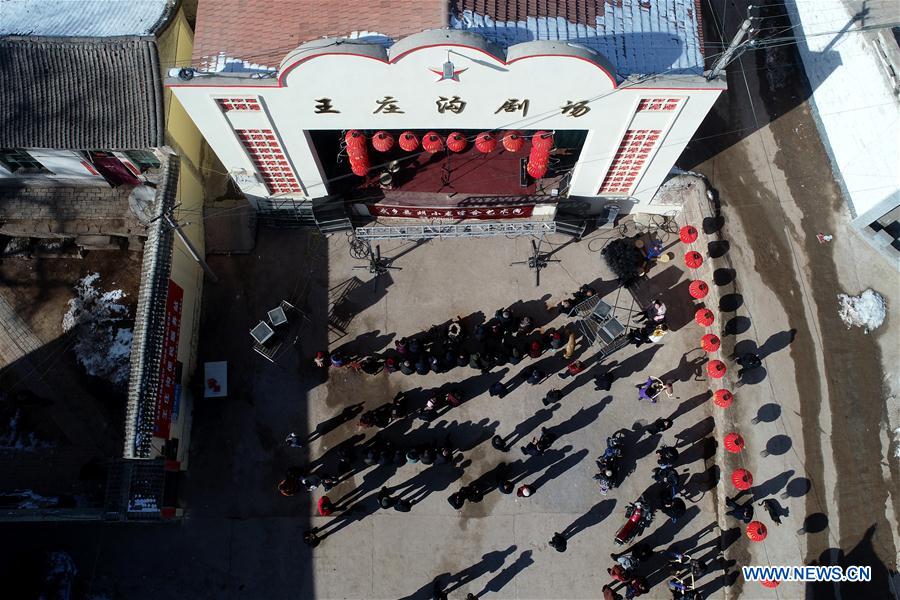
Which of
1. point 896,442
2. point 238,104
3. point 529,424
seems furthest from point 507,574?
point 238,104

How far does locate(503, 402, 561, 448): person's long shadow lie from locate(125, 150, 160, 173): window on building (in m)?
19.3

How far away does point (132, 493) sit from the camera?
19766 mm

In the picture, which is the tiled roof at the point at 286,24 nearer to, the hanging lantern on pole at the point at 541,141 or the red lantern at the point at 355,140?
the red lantern at the point at 355,140

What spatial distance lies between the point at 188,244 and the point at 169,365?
4728mm

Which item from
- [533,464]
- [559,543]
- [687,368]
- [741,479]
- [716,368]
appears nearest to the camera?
[741,479]

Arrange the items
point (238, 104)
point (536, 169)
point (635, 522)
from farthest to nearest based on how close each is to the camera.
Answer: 1. point (536, 169)
2. point (635, 522)
3. point (238, 104)

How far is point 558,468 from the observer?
22.8 metres

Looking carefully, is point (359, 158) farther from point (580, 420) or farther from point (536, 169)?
point (580, 420)

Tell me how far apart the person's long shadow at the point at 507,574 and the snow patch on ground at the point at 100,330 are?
17414 millimetres

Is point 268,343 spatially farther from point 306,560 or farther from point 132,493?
point 306,560

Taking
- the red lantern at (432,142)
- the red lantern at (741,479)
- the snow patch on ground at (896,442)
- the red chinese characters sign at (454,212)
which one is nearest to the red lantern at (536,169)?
the red chinese characters sign at (454,212)

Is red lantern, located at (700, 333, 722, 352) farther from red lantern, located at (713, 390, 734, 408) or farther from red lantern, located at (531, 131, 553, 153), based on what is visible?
red lantern, located at (531, 131, 553, 153)

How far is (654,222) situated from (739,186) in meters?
4.19

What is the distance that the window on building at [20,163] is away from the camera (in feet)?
77.8
